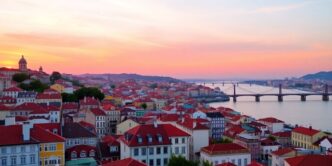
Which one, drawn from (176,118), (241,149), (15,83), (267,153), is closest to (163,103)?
(15,83)

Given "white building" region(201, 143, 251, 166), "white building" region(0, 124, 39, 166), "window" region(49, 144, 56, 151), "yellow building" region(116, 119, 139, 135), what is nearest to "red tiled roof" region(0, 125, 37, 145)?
"white building" region(0, 124, 39, 166)

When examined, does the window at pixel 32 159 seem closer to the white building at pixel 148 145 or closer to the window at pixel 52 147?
the window at pixel 52 147

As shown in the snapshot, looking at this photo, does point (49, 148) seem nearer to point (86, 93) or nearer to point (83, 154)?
point (83, 154)

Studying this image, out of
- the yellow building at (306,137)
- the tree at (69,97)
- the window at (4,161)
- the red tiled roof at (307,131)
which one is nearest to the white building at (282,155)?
the yellow building at (306,137)

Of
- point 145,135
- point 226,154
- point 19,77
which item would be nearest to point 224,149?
point 226,154

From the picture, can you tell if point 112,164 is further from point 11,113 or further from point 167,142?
point 11,113

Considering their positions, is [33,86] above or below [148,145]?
above
